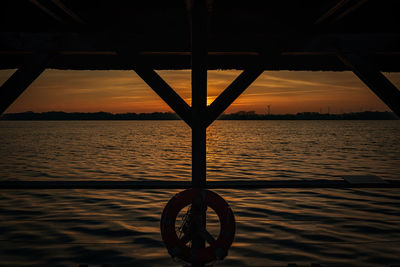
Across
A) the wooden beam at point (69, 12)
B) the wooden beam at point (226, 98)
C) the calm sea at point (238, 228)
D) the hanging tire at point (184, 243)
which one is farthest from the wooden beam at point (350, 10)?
the calm sea at point (238, 228)

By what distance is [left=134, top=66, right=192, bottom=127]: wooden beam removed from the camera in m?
3.86

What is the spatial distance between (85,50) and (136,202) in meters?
7.07

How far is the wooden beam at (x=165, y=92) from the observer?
3861 mm

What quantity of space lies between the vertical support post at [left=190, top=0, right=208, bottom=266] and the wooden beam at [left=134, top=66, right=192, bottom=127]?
10 cm

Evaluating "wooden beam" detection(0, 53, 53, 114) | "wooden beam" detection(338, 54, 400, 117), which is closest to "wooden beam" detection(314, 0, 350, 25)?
"wooden beam" detection(338, 54, 400, 117)

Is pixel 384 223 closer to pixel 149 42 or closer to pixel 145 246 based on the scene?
pixel 145 246

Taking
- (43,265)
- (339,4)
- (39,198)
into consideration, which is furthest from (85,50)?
(39,198)

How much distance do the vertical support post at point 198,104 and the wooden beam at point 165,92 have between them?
0.10 meters

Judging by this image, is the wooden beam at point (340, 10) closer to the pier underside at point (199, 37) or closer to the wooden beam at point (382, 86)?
the pier underside at point (199, 37)

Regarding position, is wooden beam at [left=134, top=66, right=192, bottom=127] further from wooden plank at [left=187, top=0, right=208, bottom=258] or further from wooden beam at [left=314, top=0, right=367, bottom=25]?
→ wooden beam at [left=314, top=0, right=367, bottom=25]

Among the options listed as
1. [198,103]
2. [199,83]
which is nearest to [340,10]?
[199,83]

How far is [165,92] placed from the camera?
387 centimetres

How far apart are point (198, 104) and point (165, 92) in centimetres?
36

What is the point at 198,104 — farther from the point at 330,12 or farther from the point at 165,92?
the point at 330,12
